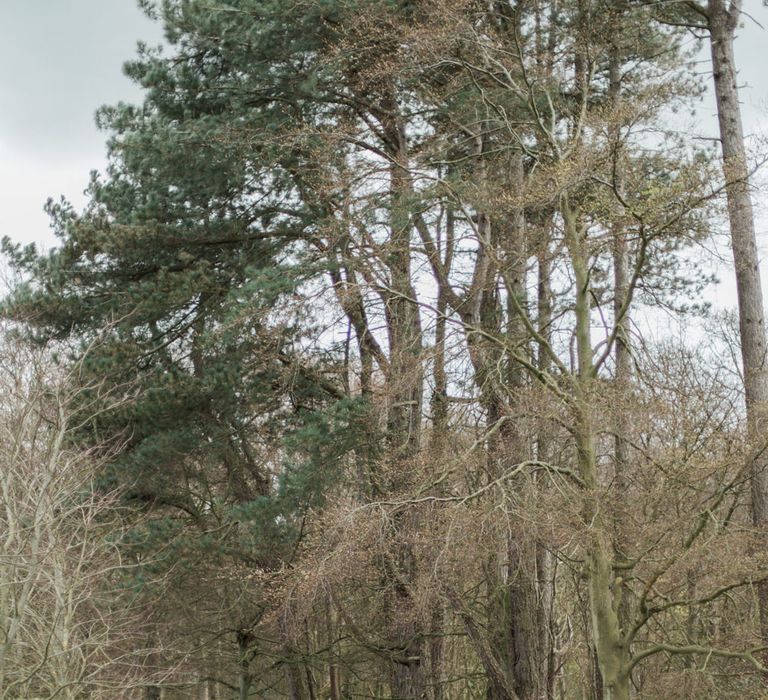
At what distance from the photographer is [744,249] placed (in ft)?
34.7

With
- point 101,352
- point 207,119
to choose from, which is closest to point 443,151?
point 207,119

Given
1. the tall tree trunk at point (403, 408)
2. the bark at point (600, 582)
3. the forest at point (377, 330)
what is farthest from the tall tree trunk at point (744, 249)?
the tall tree trunk at point (403, 408)

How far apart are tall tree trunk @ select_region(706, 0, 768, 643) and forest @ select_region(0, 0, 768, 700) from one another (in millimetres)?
37

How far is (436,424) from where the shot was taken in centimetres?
1101

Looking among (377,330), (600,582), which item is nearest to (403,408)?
(377,330)

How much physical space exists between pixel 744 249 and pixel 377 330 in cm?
478

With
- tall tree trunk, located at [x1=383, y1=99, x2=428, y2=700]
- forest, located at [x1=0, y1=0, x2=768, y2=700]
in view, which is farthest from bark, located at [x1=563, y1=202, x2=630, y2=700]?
tall tree trunk, located at [x1=383, y1=99, x2=428, y2=700]

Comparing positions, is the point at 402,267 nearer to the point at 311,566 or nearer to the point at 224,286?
the point at 224,286

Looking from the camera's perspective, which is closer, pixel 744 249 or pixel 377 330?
pixel 744 249

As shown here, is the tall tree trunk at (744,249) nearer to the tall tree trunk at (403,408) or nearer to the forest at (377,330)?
the forest at (377,330)

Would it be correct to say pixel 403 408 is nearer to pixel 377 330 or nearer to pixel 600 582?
pixel 377 330

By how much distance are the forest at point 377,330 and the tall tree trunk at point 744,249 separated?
0.04 meters

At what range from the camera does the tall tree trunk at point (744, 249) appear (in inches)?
345

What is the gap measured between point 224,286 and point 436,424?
3.55 meters
